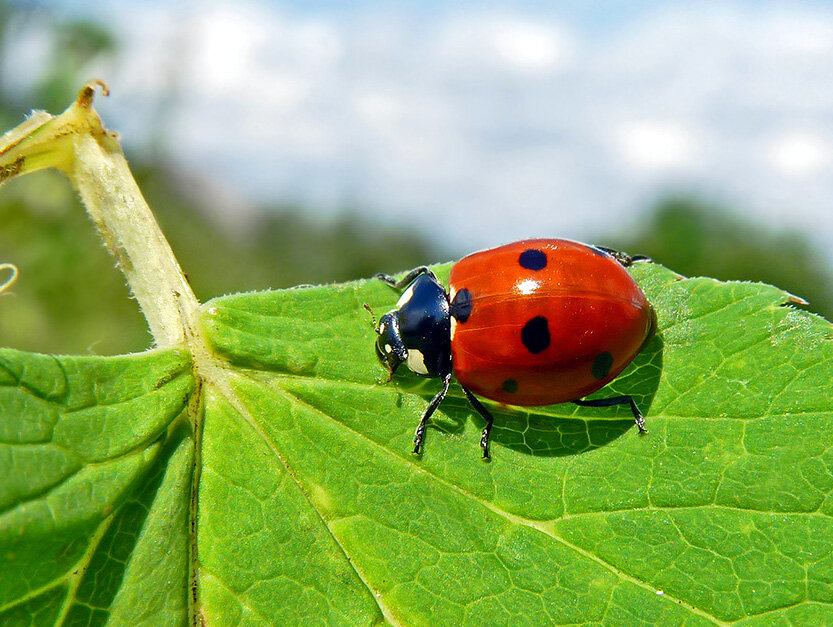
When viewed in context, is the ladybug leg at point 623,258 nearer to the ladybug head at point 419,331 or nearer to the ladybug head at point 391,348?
the ladybug head at point 419,331

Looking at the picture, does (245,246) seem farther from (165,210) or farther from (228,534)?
(228,534)

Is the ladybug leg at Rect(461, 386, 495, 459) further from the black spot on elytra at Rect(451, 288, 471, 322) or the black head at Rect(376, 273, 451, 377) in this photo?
the black spot on elytra at Rect(451, 288, 471, 322)

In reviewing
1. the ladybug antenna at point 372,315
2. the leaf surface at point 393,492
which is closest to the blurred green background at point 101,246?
the leaf surface at point 393,492

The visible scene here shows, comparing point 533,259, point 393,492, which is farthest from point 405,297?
point 393,492

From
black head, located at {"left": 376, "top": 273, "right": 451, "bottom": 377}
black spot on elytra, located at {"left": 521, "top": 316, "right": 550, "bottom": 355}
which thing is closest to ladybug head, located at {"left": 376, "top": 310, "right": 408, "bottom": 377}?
black head, located at {"left": 376, "top": 273, "right": 451, "bottom": 377}

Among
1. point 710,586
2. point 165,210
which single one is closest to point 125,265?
point 710,586
